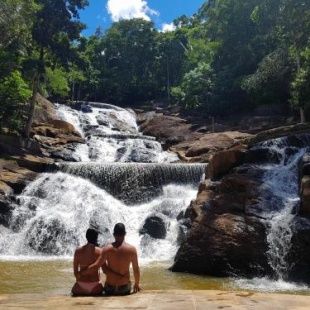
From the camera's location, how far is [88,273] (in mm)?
6516

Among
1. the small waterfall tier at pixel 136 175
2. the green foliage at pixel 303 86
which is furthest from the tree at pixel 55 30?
the green foliage at pixel 303 86

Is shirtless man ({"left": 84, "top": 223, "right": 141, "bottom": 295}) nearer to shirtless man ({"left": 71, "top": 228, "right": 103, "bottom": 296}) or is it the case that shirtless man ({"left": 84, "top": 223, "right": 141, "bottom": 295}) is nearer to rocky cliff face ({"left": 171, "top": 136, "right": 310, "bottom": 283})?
shirtless man ({"left": 71, "top": 228, "right": 103, "bottom": 296})

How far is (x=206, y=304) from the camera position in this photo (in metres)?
5.15

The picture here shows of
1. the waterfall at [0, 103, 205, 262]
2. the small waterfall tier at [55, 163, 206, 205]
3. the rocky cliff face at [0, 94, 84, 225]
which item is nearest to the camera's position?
the waterfall at [0, 103, 205, 262]

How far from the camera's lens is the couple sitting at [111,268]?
6.27 m

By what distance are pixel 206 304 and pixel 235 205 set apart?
8.22 metres

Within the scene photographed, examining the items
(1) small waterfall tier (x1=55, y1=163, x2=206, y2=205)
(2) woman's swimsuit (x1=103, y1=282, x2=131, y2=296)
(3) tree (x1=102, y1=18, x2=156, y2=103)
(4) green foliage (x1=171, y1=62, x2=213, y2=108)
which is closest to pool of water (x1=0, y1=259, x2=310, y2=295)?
(2) woman's swimsuit (x1=103, y1=282, x2=131, y2=296)

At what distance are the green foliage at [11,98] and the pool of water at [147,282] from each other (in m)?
14.9

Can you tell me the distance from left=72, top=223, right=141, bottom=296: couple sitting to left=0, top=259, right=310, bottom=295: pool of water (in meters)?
2.87

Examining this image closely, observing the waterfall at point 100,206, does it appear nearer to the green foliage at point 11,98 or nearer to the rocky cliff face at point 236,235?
the rocky cliff face at point 236,235

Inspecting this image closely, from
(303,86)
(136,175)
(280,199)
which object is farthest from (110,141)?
(280,199)

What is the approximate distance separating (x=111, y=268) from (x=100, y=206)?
13.5 metres

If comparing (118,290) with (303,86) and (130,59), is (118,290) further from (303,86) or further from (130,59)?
(130,59)

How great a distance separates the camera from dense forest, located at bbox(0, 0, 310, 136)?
2517 centimetres
